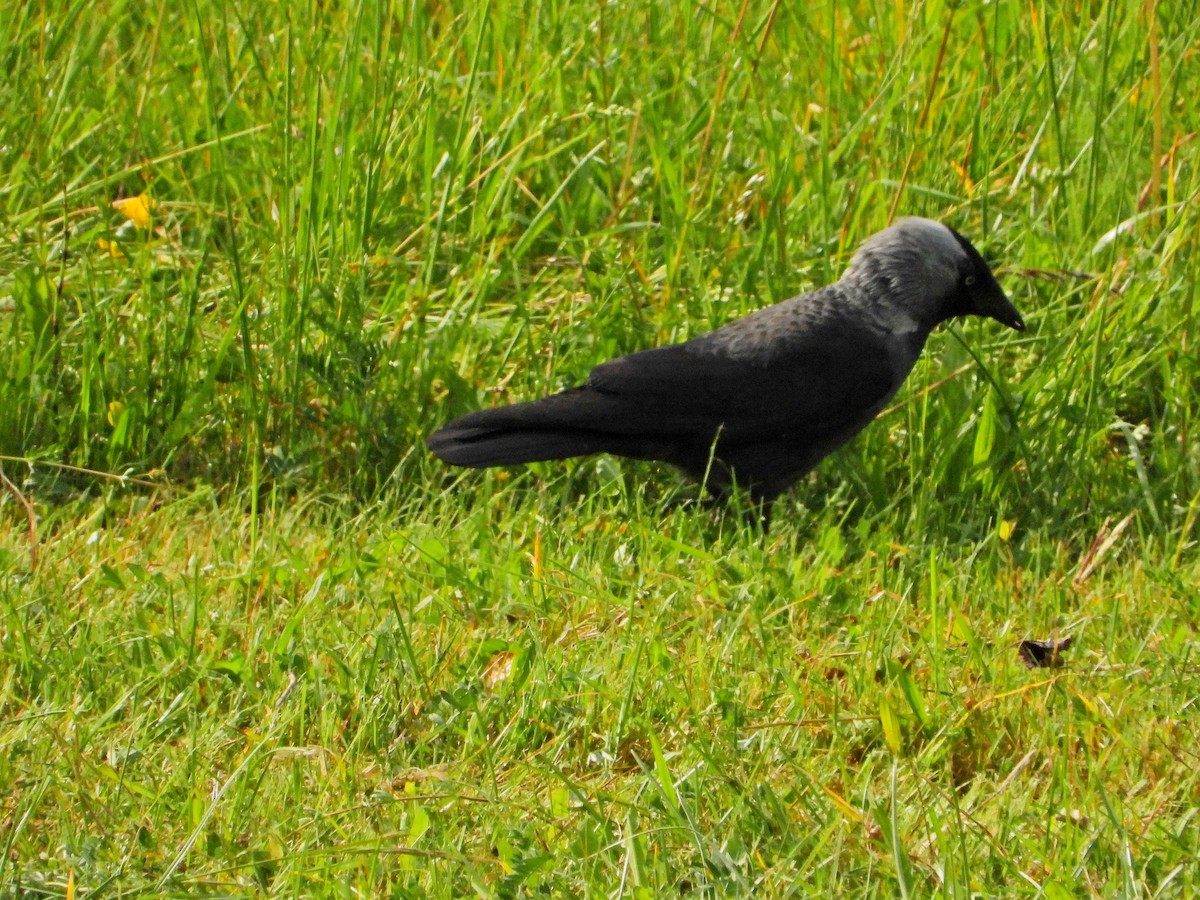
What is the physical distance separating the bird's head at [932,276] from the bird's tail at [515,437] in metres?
0.98

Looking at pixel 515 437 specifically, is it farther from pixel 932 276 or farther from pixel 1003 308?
pixel 1003 308

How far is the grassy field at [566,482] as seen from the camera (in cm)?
242

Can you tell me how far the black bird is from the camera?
3.73 m

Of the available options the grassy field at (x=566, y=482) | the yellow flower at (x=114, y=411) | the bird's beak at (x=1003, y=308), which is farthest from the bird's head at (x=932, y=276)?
the yellow flower at (x=114, y=411)

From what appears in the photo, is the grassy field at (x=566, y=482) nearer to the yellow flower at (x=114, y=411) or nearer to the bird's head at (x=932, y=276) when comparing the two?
the yellow flower at (x=114, y=411)

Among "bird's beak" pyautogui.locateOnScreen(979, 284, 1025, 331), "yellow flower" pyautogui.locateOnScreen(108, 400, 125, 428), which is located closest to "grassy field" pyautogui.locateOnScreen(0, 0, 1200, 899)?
"yellow flower" pyautogui.locateOnScreen(108, 400, 125, 428)

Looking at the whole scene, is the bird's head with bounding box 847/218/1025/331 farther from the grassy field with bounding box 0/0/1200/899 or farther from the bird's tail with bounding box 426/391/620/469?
the bird's tail with bounding box 426/391/620/469

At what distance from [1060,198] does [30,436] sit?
9.38 feet

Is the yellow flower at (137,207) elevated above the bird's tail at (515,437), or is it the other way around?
the yellow flower at (137,207)

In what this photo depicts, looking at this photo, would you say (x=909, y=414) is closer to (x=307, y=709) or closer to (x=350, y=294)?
Result: (x=350, y=294)

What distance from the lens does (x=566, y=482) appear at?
156 inches

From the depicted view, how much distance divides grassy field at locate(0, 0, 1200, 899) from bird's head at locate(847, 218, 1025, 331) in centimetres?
14

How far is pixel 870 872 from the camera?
229 centimetres

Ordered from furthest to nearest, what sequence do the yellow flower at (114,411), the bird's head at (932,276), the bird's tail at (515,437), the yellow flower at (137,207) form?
the yellow flower at (137,207), the bird's head at (932,276), the yellow flower at (114,411), the bird's tail at (515,437)
